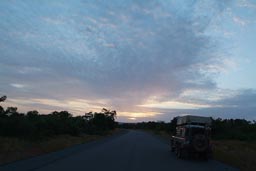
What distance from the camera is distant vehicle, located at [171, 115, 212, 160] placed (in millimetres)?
26950

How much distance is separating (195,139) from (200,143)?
410 millimetres

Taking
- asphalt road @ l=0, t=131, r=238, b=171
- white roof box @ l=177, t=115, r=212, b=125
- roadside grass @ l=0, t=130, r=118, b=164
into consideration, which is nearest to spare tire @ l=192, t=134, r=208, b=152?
asphalt road @ l=0, t=131, r=238, b=171

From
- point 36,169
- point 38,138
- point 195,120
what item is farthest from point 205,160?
point 38,138

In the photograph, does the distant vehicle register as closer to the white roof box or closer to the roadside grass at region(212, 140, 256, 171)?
the white roof box

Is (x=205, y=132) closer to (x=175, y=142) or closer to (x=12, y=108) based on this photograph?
(x=175, y=142)

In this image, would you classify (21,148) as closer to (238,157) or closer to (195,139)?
(195,139)

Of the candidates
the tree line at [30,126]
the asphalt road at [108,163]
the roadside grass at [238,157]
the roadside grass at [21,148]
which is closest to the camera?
the asphalt road at [108,163]

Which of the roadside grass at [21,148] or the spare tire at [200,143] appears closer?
the roadside grass at [21,148]

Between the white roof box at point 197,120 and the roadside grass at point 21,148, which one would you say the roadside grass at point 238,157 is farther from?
the roadside grass at point 21,148

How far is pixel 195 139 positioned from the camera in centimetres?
2722

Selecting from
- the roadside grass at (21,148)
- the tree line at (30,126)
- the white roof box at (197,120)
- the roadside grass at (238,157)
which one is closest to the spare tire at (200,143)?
the roadside grass at (238,157)

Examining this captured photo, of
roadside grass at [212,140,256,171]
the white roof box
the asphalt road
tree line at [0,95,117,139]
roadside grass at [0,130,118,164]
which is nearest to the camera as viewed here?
the asphalt road

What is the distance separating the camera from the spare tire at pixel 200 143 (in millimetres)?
26872

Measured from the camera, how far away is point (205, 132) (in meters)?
28.0
